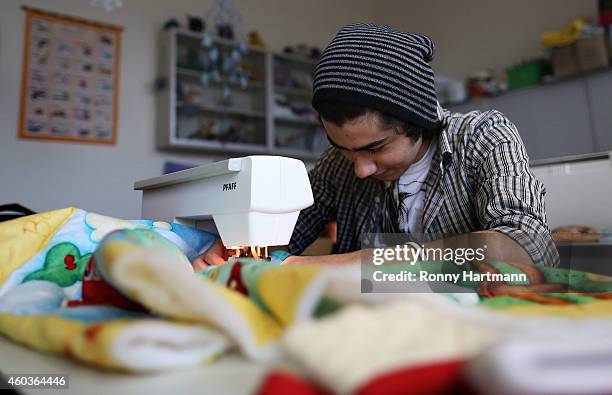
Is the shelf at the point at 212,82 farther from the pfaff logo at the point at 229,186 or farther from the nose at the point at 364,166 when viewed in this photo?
the pfaff logo at the point at 229,186

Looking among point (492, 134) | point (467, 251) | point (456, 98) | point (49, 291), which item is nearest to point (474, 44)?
point (456, 98)

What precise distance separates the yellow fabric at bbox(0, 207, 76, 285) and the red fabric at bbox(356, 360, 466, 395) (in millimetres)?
642

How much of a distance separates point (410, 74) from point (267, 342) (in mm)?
763

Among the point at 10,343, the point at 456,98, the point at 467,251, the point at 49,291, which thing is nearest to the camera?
the point at 10,343

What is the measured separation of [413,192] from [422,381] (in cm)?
98

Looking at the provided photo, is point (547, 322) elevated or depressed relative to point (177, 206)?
depressed

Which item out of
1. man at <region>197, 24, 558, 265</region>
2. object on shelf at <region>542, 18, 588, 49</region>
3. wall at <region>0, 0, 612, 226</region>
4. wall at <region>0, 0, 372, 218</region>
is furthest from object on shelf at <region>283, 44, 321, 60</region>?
man at <region>197, 24, 558, 265</region>

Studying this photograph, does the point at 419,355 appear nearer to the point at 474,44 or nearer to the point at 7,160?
the point at 7,160

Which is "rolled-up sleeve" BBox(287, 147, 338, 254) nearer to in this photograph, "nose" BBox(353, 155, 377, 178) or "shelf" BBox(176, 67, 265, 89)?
"nose" BBox(353, 155, 377, 178)

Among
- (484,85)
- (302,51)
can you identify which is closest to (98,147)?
(302,51)

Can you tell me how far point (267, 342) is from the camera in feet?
1.24

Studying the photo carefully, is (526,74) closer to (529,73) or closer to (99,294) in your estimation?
(529,73)

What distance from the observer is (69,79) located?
3.04 metres

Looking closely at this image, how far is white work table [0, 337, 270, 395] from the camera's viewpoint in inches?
13.1
